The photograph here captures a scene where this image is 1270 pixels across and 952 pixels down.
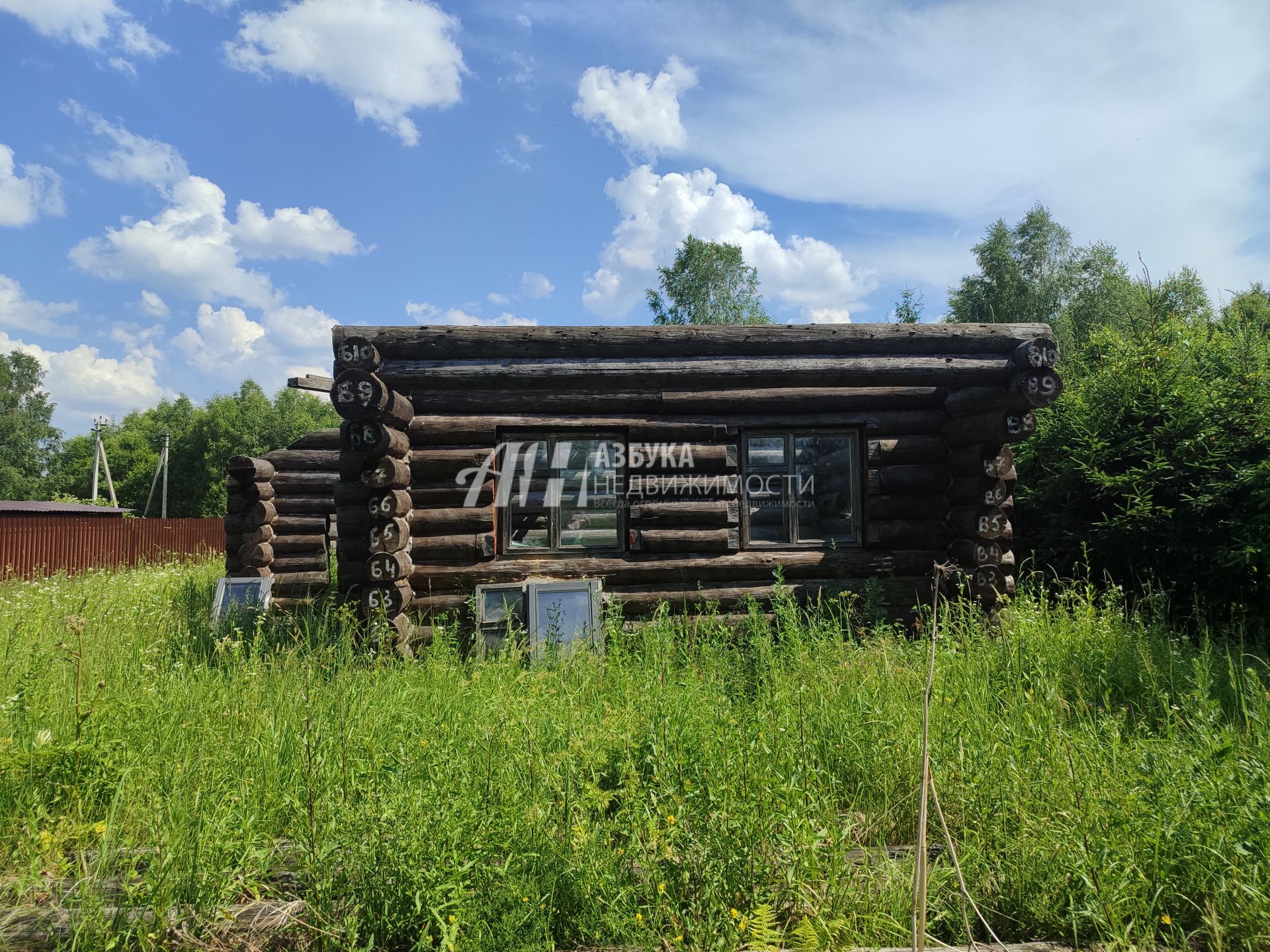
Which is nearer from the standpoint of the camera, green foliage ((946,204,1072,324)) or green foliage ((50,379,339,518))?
green foliage ((946,204,1072,324))

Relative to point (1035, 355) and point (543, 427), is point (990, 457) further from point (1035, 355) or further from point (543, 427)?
point (543, 427)

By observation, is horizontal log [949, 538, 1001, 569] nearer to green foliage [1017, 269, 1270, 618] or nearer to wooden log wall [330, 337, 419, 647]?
green foliage [1017, 269, 1270, 618]

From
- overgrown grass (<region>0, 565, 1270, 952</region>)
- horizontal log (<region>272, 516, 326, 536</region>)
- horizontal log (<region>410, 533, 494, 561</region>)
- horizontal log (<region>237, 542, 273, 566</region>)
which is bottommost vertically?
overgrown grass (<region>0, 565, 1270, 952</region>)

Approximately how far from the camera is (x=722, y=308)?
34.1 m

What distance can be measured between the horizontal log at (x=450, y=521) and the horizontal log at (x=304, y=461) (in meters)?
5.92

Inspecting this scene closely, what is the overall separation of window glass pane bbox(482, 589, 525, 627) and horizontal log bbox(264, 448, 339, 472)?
6801 millimetres

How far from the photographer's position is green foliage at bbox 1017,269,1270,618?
23.8ft

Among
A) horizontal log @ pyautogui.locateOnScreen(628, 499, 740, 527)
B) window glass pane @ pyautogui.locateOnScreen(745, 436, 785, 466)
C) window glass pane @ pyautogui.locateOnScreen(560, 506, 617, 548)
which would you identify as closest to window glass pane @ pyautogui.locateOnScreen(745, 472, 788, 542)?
window glass pane @ pyautogui.locateOnScreen(745, 436, 785, 466)

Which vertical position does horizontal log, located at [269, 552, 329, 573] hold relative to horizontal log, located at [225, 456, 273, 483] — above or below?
below

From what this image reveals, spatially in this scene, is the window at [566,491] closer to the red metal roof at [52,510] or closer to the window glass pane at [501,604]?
the window glass pane at [501,604]

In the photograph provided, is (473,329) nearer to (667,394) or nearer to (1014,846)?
(667,394)

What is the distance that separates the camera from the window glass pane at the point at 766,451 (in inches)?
320

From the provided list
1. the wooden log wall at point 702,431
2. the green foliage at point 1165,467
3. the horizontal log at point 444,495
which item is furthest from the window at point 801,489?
the horizontal log at point 444,495

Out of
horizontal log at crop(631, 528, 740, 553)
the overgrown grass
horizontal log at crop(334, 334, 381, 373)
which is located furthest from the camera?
horizontal log at crop(631, 528, 740, 553)
